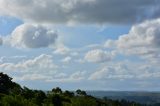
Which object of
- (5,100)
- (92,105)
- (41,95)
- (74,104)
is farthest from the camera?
(41,95)

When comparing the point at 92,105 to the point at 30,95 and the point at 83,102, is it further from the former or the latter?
the point at 30,95

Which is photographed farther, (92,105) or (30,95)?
(30,95)

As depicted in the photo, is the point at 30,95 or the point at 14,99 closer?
the point at 14,99

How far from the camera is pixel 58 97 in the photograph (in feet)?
598

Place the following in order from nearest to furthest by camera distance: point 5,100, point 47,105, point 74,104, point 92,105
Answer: point 5,100 → point 47,105 → point 74,104 → point 92,105

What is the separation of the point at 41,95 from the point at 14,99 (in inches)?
2202

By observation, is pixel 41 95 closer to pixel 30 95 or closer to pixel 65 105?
pixel 30 95

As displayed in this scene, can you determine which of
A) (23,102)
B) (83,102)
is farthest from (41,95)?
(23,102)

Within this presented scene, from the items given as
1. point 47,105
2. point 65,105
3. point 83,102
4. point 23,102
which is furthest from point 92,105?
point 23,102

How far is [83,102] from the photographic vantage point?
16200 centimetres

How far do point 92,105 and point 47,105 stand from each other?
2713 centimetres

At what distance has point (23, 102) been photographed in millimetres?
123062

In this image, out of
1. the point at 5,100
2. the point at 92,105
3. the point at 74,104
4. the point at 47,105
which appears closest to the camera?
the point at 5,100

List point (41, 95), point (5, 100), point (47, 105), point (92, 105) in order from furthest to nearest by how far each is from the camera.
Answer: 1. point (41, 95)
2. point (92, 105)
3. point (47, 105)
4. point (5, 100)
